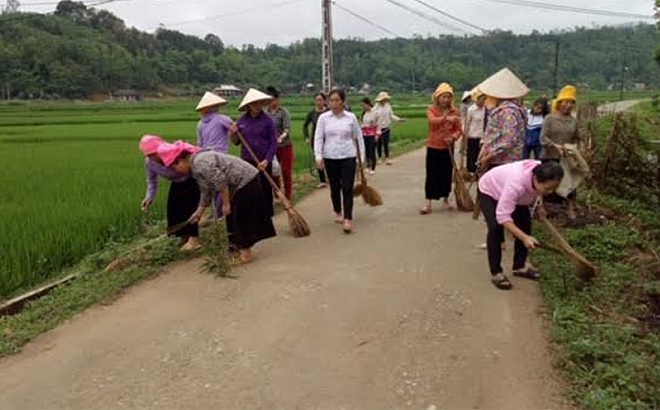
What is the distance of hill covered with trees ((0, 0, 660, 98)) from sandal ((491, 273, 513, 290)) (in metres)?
55.6

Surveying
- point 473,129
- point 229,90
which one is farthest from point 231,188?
point 229,90

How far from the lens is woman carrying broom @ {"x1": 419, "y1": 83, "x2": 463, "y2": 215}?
743 cm

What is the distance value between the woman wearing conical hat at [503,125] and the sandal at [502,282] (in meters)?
1.45

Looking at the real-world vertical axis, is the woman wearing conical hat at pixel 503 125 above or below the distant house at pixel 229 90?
above

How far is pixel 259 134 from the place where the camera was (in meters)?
6.55

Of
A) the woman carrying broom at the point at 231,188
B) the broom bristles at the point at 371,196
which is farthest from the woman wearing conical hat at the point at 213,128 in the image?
the broom bristles at the point at 371,196

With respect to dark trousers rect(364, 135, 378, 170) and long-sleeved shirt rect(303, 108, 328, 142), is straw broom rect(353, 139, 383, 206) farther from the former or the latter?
dark trousers rect(364, 135, 378, 170)

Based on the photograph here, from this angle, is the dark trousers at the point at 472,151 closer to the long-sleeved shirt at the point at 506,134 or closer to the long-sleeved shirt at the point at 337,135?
the long-sleeved shirt at the point at 337,135

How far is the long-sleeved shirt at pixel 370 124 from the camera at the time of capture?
38.7ft

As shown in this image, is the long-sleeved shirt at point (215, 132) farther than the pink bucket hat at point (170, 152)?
Yes

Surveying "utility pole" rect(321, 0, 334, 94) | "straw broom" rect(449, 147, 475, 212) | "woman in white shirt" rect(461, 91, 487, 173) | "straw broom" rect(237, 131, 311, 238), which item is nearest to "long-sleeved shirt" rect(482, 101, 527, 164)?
"straw broom" rect(449, 147, 475, 212)

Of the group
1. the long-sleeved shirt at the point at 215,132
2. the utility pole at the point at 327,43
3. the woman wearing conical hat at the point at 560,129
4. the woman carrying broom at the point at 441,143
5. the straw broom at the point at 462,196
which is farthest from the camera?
the utility pole at the point at 327,43

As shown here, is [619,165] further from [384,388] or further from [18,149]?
[18,149]

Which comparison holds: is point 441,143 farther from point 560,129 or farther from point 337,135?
point 337,135
